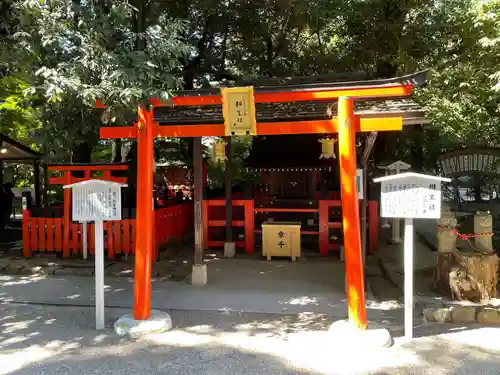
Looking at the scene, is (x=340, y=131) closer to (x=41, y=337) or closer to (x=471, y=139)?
Result: (x=41, y=337)

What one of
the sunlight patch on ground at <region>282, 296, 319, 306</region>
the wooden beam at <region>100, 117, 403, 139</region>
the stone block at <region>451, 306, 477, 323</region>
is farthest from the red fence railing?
the wooden beam at <region>100, 117, 403, 139</region>

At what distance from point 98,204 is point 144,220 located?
616 millimetres

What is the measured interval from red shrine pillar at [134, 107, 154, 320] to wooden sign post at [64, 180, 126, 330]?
0.33m

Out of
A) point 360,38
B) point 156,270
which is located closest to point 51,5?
point 156,270

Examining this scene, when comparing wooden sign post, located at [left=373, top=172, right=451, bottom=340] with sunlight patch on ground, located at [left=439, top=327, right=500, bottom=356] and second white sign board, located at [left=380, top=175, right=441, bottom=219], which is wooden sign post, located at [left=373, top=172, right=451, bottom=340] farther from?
sunlight patch on ground, located at [left=439, top=327, right=500, bottom=356]

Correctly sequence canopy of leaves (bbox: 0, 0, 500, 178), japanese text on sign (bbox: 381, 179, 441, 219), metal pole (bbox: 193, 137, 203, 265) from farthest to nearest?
metal pole (bbox: 193, 137, 203, 265) < japanese text on sign (bbox: 381, 179, 441, 219) < canopy of leaves (bbox: 0, 0, 500, 178)

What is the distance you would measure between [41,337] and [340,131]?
450 centimetres

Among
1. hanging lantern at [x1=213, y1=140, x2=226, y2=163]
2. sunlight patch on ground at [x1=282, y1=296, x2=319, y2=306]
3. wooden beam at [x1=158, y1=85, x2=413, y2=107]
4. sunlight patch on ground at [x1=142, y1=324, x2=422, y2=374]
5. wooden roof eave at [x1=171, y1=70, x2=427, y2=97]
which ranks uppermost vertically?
wooden roof eave at [x1=171, y1=70, x2=427, y2=97]

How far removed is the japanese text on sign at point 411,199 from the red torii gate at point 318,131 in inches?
16.0

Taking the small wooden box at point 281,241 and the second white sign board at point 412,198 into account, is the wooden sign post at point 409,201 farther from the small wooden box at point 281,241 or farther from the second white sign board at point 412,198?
the small wooden box at point 281,241

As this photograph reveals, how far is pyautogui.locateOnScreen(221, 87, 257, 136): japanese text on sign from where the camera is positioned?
211 inches

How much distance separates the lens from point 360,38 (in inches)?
464

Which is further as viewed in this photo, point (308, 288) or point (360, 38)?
point (360, 38)

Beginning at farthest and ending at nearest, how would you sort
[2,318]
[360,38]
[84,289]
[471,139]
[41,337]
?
[471,139] < [360,38] < [84,289] < [2,318] < [41,337]
